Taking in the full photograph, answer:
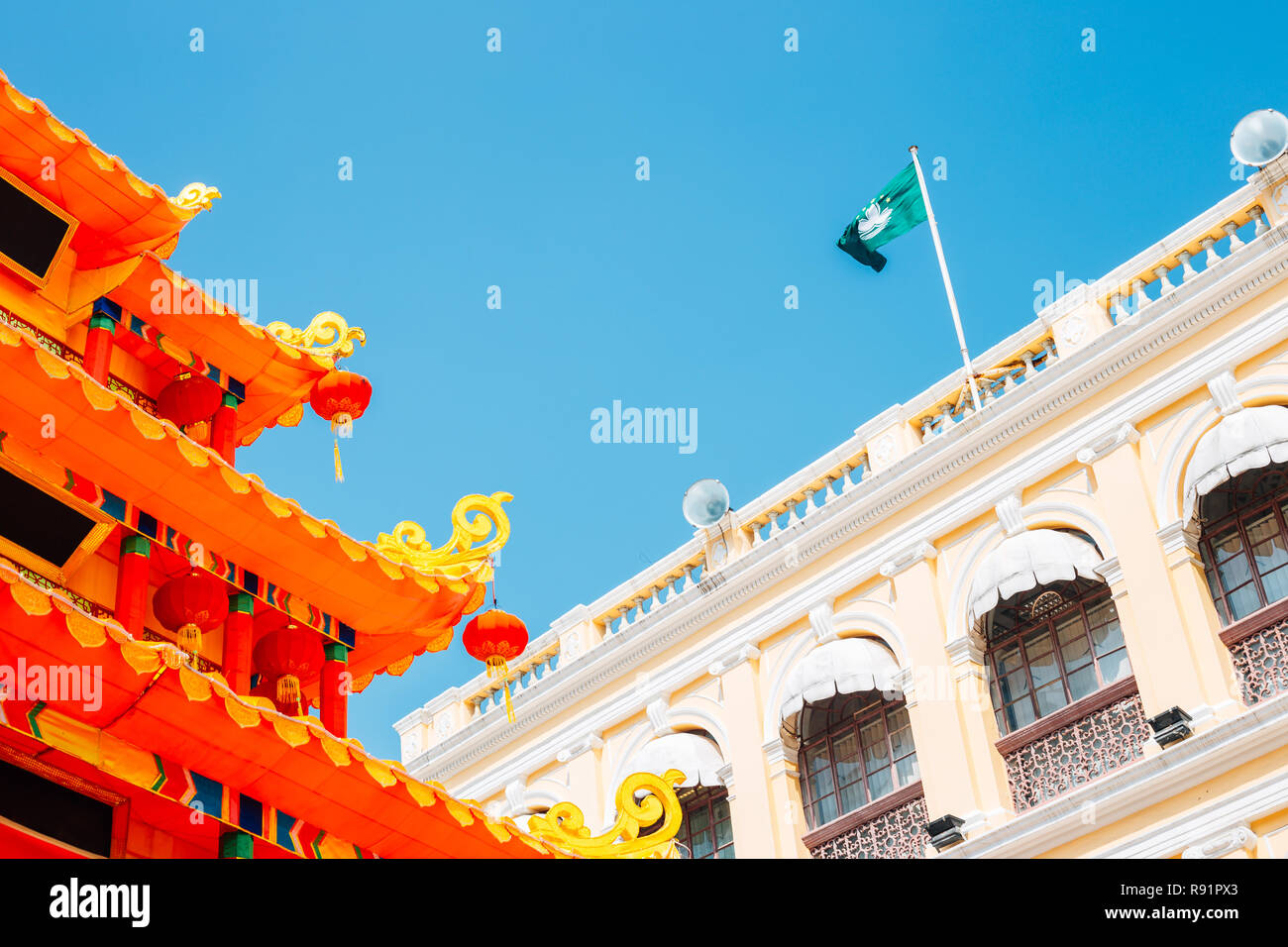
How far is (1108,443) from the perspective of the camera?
Answer: 16500 millimetres

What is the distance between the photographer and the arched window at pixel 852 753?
17.2m

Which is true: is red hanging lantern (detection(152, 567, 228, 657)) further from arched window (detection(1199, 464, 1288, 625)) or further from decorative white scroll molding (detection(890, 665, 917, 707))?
arched window (detection(1199, 464, 1288, 625))

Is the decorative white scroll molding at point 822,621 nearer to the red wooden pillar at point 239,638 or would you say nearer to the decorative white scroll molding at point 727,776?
the decorative white scroll molding at point 727,776

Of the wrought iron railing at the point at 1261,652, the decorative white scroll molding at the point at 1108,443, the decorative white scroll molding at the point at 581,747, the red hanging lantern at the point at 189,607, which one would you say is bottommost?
the red hanging lantern at the point at 189,607

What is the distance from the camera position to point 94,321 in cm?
1112

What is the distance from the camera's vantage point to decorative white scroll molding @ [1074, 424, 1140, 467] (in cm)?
1630

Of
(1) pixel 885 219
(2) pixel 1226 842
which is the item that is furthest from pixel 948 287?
(2) pixel 1226 842

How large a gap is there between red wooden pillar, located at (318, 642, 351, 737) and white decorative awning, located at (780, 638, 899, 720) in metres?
7.51

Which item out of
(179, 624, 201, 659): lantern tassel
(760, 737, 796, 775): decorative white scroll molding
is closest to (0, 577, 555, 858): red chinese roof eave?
(179, 624, 201, 659): lantern tassel

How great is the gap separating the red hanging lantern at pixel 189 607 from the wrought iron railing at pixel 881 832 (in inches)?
343

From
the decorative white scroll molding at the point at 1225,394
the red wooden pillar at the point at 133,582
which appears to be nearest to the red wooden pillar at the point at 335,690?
the red wooden pillar at the point at 133,582
